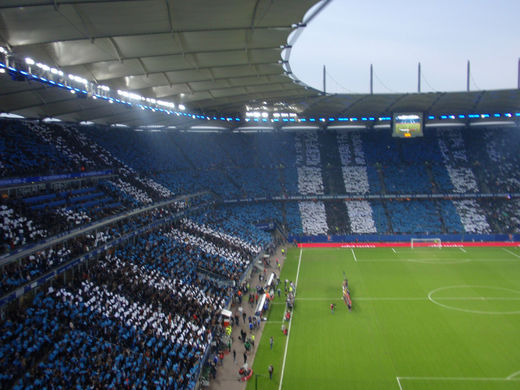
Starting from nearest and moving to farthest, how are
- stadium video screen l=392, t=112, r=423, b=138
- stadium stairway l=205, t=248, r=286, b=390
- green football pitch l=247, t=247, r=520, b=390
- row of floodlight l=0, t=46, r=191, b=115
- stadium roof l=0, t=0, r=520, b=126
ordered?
stadium roof l=0, t=0, r=520, b=126 → row of floodlight l=0, t=46, r=191, b=115 → stadium stairway l=205, t=248, r=286, b=390 → green football pitch l=247, t=247, r=520, b=390 → stadium video screen l=392, t=112, r=423, b=138

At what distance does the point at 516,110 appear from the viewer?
52281 mm

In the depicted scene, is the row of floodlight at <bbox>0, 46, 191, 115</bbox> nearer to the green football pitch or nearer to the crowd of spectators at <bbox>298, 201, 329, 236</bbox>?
the green football pitch

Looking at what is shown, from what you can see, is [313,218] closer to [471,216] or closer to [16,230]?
[471,216]

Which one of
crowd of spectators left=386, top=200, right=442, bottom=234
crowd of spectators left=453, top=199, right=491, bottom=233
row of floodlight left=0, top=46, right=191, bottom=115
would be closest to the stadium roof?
row of floodlight left=0, top=46, right=191, bottom=115

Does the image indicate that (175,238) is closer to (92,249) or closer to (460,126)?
(92,249)

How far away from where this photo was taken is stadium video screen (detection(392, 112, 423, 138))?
52.8m

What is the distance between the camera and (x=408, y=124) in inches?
2082

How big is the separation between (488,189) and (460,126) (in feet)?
44.8

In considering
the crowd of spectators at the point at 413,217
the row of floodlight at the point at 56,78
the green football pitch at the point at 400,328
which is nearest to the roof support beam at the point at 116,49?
the row of floodlight at the point at 56,78

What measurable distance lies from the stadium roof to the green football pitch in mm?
15871

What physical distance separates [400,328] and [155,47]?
20.4 m

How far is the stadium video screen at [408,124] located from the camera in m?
52.8

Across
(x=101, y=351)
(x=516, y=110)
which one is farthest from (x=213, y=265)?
(x=516, y=110)

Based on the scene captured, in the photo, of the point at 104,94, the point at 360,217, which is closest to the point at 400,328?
the point at 104,94
